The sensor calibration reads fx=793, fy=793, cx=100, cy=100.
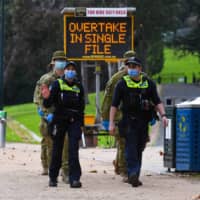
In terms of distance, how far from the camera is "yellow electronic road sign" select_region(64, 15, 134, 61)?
20.2 m

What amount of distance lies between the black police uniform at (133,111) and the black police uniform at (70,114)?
0.58 metres

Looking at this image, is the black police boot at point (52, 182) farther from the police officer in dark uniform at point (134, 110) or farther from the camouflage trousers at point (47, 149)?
the police officer in dark uniform at point (134, 110)

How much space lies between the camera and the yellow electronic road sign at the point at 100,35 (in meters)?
20.2

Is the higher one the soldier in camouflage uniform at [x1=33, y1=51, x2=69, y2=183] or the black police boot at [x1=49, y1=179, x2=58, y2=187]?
the soldier in camouflage uniform at [x1=33, y1=51, x2=69, y2=183]

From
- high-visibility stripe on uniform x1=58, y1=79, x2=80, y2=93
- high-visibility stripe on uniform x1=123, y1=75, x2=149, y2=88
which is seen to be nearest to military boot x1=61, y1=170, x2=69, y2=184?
high-visibility stripe on uniform x1=58, y1=79, x2=80, y2=93

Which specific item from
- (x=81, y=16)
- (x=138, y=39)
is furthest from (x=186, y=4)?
(x=81, y=16)

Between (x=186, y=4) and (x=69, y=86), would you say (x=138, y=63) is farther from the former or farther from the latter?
(x=186, y=4)

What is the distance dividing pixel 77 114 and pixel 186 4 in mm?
42503

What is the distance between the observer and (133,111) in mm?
11461

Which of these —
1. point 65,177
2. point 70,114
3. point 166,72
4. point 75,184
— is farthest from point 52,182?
point 166,72

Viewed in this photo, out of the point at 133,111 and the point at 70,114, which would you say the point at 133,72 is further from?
the point at 70,114

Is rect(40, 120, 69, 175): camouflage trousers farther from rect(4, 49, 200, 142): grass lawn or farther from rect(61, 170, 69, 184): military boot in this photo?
rect(4, 49, 200, 142): grass lawn

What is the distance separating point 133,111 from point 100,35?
29.9 feet

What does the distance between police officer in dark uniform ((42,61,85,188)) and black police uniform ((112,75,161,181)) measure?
1.90 ft
